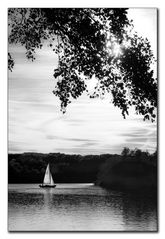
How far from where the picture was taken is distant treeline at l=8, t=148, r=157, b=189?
332 cm

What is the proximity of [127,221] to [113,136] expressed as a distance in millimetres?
625

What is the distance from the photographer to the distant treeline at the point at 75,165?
131 inches

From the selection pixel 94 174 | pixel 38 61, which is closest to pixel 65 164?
pixel 94 174

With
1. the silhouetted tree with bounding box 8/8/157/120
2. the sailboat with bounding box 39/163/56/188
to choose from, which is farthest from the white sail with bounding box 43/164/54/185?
the silhouetted tree with bounding box 8/8/157/120

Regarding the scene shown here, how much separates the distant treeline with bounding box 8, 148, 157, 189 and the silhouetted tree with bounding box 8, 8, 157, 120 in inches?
13.3

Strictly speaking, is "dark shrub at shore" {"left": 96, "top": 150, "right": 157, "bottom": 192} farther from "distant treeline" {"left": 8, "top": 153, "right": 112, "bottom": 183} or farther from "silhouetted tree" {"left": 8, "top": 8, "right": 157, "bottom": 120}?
"silhouetted tree" {"left": 8, "top": 8, "right": 157, "bottom": 120}

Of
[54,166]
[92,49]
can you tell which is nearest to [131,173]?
[54,166]

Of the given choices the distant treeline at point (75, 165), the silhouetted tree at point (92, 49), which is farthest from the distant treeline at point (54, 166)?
the silhouetted tree at point (92, 49)

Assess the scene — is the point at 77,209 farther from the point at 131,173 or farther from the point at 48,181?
the point at 131,173

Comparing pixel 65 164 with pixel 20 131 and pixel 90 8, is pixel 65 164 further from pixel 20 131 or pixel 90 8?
pixel 90 8

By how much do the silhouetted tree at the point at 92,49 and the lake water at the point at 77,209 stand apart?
24.7 inches

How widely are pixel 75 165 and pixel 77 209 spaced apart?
12.8 inches

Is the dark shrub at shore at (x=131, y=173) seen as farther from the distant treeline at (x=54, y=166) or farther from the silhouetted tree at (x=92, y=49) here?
the silhouetted tree at (x=92, y=49)

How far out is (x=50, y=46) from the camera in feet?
11.1
